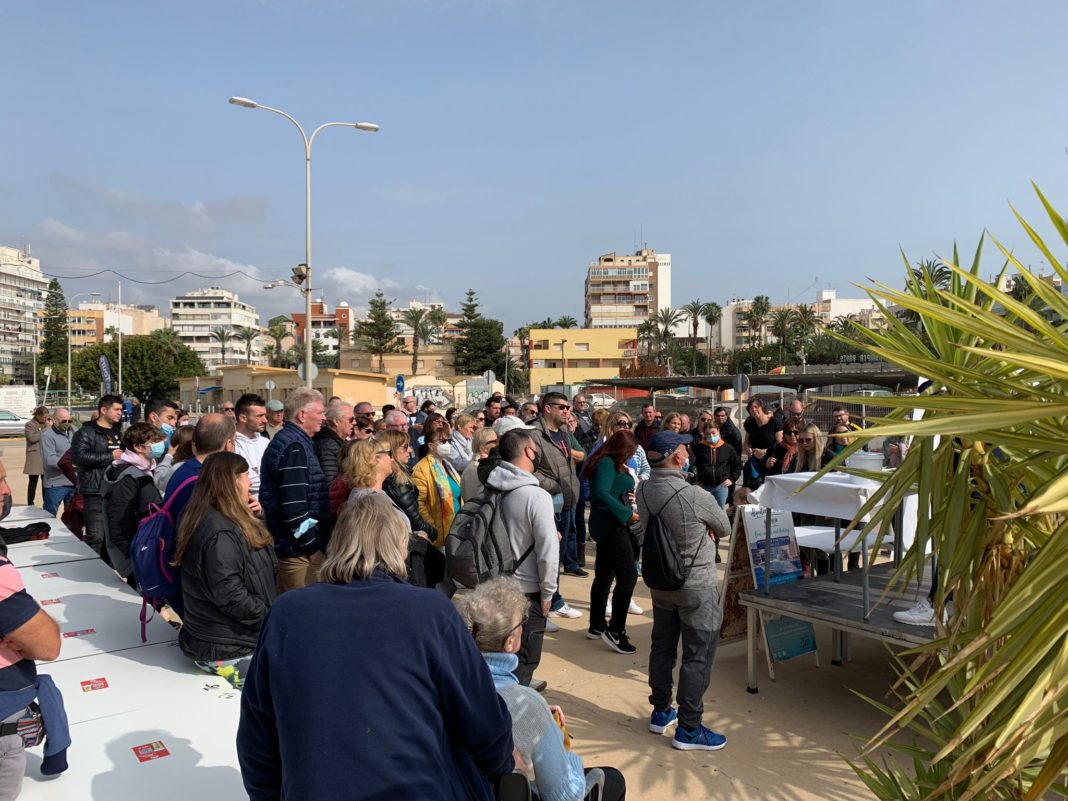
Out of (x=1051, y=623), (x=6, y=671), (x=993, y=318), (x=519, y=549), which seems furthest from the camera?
(x=519, y=549)

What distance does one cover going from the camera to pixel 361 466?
445 cm

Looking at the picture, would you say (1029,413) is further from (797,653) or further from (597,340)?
(597,340)

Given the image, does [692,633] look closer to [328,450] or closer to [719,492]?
[328,450]

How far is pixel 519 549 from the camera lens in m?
4.38

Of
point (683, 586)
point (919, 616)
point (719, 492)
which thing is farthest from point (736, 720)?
point (719, 492)

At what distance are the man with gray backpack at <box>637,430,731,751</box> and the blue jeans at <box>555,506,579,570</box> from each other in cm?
330

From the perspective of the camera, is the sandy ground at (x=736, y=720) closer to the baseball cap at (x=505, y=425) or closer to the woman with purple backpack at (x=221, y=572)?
the baseball cap at (x=505, y=425)

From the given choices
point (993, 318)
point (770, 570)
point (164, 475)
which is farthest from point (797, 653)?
point (164, 475)

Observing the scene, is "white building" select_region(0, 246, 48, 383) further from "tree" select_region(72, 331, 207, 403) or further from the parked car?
the parked car

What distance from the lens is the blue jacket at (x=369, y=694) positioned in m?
1.83

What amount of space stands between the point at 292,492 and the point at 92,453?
3.74 meters

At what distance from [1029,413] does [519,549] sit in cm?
325

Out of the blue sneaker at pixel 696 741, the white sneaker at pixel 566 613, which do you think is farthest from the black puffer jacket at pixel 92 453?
the blue sneaker at pixel 696 741

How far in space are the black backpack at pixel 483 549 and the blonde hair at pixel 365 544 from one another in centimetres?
211
